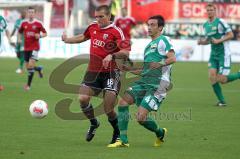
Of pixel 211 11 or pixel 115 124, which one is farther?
pixel 211 11

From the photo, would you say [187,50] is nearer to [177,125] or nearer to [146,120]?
[177,125]

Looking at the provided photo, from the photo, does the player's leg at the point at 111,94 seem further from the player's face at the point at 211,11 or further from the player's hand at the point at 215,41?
the player's face at the point at 211,11

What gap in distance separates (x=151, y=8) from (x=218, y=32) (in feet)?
114

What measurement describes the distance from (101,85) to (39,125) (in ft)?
8.40

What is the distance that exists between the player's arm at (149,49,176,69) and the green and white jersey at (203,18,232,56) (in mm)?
7415

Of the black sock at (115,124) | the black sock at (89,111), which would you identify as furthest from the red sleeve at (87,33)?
the black sock at (115,124)

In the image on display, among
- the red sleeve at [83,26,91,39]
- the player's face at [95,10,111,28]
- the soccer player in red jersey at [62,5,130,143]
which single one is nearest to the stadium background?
the soccer player in red jersey at [62,5,130,143]

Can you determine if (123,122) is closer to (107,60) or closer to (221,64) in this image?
(107,60)

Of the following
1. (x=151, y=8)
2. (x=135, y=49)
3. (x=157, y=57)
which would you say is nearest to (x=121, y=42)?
(x=157, y=57)

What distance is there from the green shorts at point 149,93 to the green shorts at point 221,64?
7.30 meters

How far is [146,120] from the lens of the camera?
12.4m

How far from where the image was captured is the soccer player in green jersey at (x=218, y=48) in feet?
64.4

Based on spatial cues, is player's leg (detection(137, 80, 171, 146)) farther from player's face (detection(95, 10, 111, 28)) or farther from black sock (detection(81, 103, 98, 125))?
player's face (detection(95, 10, 111, 28))

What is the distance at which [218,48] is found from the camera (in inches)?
787
